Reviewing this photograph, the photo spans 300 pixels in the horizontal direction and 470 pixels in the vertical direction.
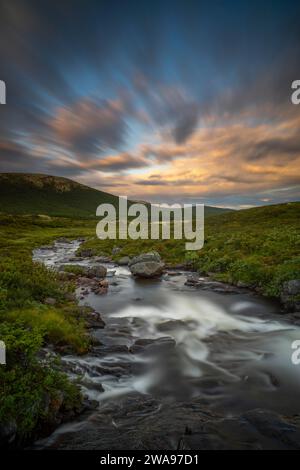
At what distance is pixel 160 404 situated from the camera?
24.9 feet

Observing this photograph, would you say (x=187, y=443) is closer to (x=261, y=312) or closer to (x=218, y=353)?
(x=218, y=353)

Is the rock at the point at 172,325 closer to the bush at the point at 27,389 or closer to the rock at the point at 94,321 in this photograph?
the rock at the point at 94,321

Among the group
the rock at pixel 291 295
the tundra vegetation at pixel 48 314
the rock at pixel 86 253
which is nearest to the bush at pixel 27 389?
the tundra vegetation at pixel 48 314

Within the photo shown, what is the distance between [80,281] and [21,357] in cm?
1417

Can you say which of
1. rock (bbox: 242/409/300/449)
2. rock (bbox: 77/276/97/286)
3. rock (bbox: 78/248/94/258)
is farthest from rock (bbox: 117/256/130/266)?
rock (bbox: 242/409/300/449)

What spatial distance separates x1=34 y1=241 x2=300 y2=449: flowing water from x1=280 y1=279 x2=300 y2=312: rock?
67cm

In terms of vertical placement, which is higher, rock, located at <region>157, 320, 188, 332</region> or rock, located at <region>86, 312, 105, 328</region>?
rock, located at <region>86, 312, 105, 328</region>

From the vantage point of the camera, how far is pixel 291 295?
15.8 metres

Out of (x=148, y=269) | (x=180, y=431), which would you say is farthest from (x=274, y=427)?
(x=148, y=269)

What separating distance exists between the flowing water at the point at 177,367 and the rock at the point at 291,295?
667 mm

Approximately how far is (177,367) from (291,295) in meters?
9.09

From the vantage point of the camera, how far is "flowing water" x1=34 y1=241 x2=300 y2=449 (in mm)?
6746

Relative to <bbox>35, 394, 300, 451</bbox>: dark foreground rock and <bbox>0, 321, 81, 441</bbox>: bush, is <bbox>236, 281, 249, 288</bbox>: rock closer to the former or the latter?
<bbox>35, 394, 300, 451</bbox>: dark foreground rock

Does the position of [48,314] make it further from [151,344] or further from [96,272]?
[96,272]
